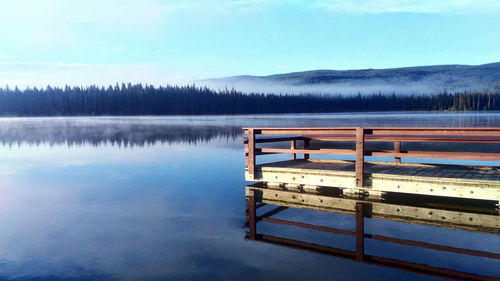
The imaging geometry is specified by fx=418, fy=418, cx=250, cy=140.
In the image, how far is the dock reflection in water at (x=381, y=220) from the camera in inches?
292

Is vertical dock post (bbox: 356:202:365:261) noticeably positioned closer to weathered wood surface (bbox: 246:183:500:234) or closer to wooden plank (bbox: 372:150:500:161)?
weathered wood surface (bbox: 246:183:500:234)

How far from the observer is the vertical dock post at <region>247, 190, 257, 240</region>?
9.26 metres

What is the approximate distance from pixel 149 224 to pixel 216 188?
16.7 ft

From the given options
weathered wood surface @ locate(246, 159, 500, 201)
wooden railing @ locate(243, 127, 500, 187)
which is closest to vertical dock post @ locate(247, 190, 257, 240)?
weathered wood surface @ locate(246, 159, 500, 201)

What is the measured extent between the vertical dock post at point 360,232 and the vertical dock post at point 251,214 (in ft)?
7.15

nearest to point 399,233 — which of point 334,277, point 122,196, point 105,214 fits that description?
point 334,277

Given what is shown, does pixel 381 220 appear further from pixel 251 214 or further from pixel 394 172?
pixel 251 214

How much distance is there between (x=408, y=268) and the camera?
23.2 feet

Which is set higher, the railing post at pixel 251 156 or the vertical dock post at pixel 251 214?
the railing post at pixel 251 156

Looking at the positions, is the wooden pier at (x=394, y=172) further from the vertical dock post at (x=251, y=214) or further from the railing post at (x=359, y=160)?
the vertical dock post at (x=251, y=214)

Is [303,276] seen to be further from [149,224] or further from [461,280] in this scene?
[149,224]

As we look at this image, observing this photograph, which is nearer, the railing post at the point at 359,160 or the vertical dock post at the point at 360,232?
the vertical dock post at the point at 360,232

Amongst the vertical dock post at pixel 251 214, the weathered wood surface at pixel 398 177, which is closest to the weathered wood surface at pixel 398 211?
the vertical dock post at pixel 251 214

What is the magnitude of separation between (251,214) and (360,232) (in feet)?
9.76
